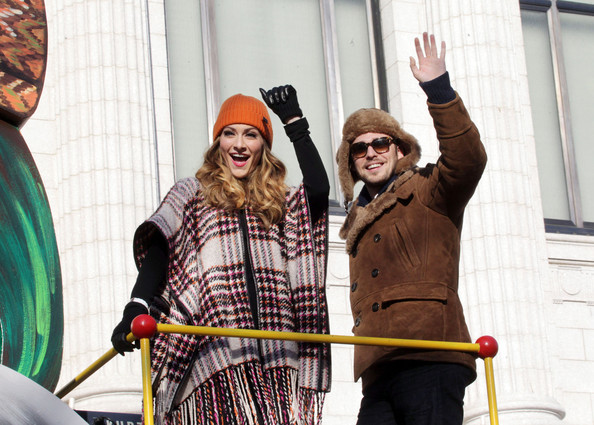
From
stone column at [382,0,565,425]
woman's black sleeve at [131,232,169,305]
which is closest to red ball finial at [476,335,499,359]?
woman's black sleeve at [131,232,169,305]

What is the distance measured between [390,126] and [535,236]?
17.3 ft

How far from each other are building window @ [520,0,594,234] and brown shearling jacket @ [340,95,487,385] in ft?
21.0

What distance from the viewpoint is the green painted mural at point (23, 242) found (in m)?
4.73

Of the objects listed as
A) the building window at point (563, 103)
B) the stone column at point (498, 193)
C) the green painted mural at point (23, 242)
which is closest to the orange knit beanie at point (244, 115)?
the green painted mural at point (23, 242)

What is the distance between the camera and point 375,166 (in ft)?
18.4

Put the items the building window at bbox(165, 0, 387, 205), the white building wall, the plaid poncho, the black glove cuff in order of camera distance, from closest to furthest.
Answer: the plaid poncho → the black glove cuff → the white building wall → the building window at bbox(165, 0, 387, 205)

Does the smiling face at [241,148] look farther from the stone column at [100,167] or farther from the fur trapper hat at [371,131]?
the stone column at [100,167]

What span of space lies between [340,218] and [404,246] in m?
5.06

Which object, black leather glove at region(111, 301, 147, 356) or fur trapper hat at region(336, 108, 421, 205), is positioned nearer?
black leather glove at region(111, 301, 147, 356)

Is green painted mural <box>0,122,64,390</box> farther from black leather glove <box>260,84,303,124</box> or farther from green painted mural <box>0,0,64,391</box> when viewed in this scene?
black leather glove <box>260,84,303,124</box>

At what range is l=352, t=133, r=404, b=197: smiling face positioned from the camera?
18.4 ft

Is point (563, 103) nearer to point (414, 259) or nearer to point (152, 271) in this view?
point (414, 259)

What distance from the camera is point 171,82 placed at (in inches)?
416

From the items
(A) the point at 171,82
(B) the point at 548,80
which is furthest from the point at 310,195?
(B) the point at 548,80
